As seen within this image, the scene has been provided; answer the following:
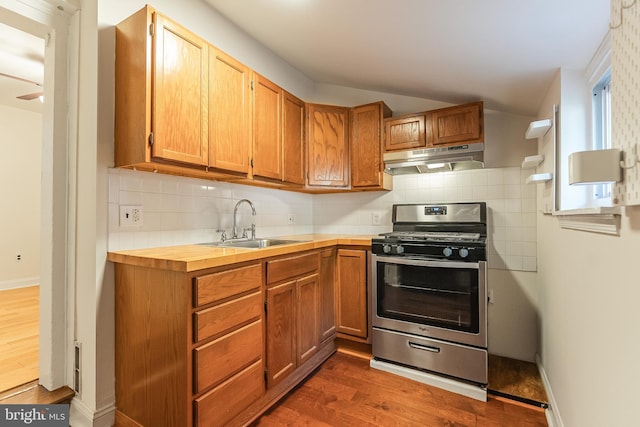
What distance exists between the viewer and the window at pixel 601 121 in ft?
4.87

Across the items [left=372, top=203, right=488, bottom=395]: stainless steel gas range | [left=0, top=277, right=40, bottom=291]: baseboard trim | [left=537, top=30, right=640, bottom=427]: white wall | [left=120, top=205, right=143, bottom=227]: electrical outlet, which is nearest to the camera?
[left=537, top=30, right=640, bottom=427]: white wall

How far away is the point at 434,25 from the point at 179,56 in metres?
1.36

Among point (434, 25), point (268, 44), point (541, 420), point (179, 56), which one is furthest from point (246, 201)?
point (541, 420)

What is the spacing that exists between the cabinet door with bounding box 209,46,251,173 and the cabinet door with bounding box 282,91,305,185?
44 centimetres

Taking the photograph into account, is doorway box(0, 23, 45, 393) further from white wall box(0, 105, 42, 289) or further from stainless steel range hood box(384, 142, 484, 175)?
stainless steel range hood box(384, 142, 484, 175)

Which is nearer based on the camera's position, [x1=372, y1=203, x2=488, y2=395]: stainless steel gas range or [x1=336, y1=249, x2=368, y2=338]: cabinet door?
[x1=372, y1=203, x2=488, y2=395]: stainless steel gas range

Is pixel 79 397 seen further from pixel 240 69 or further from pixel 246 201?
pixel 240 69

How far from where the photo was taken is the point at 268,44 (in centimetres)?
251

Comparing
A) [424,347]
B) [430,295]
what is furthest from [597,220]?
[424,347]

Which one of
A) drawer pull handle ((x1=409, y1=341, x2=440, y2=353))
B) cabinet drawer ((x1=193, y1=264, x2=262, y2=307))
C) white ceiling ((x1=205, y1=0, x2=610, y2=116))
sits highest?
white ceiling ((x1=205, y1=0, x2=610, y2=116))

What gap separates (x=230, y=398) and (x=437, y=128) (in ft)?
7.86

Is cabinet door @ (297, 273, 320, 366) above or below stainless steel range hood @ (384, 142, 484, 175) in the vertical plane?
below

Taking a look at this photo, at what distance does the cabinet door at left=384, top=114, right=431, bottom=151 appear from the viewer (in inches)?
102

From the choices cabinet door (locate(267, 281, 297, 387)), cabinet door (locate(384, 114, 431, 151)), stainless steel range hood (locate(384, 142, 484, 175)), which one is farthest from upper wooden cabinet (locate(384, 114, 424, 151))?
cabinet door (locate(267, 281, 297, 387))
